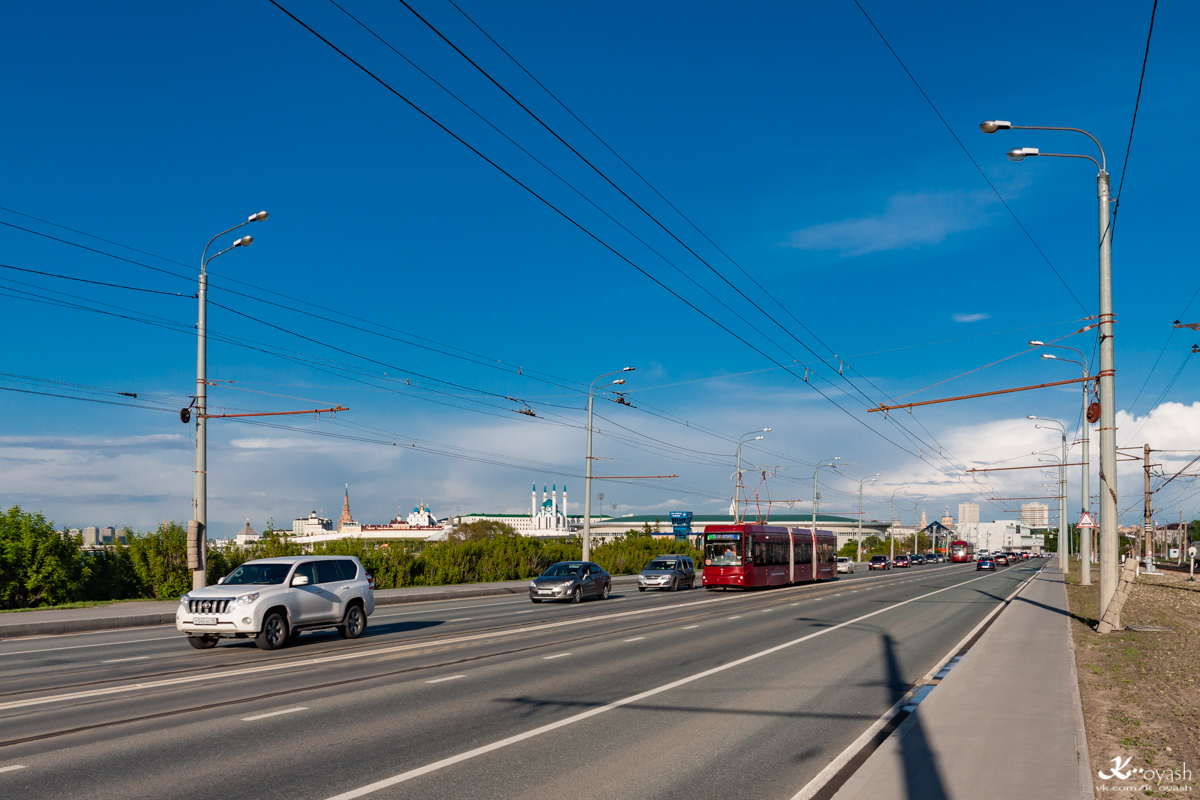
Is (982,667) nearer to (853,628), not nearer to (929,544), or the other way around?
(853,628)

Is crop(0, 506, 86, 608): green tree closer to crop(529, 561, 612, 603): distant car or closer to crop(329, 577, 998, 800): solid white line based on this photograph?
crop(529, 561, 612, 603): distant car

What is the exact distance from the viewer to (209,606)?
50.5 feet

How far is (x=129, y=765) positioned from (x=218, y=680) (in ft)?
16.4

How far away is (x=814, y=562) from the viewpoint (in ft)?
156

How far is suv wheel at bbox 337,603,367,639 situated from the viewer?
17.8 m

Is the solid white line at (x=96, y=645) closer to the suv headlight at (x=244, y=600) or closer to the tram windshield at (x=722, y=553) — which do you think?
the suv headlight at (x=244, y=600)

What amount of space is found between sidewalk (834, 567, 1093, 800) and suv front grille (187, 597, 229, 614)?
37.8ft

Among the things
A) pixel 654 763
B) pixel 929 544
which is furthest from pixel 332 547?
pixel 929 544

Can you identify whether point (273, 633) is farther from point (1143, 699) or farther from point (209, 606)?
point (1143, 699)

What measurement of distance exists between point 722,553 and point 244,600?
25815 mm

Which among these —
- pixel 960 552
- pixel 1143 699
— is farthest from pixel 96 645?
pixel 960 552

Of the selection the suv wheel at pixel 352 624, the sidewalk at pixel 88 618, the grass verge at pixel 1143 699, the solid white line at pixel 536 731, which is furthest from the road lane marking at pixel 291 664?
the grass verge at pixel 1143 699

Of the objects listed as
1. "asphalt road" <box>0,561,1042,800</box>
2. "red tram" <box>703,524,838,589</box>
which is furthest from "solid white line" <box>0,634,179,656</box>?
"red tram" <box>703,524,838,589</box>

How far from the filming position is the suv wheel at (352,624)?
1781 cm
